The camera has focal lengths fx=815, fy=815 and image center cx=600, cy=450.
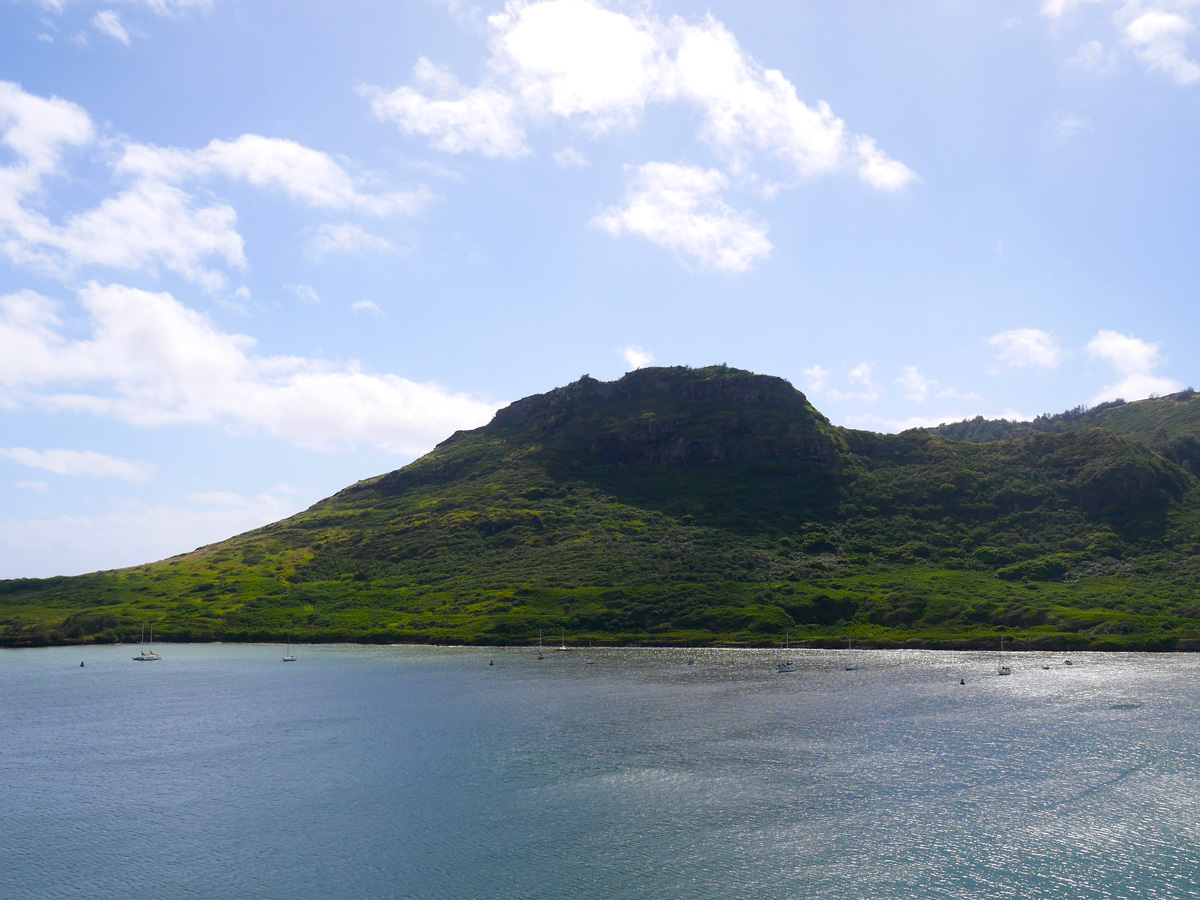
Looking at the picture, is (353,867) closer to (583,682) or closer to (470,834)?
(470,834)

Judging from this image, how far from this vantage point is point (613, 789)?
2534 inches

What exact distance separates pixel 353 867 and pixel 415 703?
5607 cm

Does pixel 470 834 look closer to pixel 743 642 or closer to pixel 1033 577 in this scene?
pixel 743 642

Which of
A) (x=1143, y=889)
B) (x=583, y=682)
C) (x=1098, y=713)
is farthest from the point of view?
(x=583, y=682)

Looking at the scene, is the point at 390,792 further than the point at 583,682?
No

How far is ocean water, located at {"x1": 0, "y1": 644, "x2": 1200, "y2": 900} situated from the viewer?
156ft

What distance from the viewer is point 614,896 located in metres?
44.5

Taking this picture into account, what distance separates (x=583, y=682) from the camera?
120 meters

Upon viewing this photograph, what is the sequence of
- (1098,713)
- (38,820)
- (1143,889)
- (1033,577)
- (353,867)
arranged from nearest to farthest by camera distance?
(1143,889) → (353,867) → (38,820) → (1098,713) → (1033,577)

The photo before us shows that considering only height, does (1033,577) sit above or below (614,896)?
above

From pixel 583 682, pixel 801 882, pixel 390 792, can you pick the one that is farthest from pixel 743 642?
pixel 801 882

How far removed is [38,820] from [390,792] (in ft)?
82.2

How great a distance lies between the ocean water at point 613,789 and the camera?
4766cm

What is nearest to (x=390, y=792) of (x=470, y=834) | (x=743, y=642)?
(x=470, y=834)
